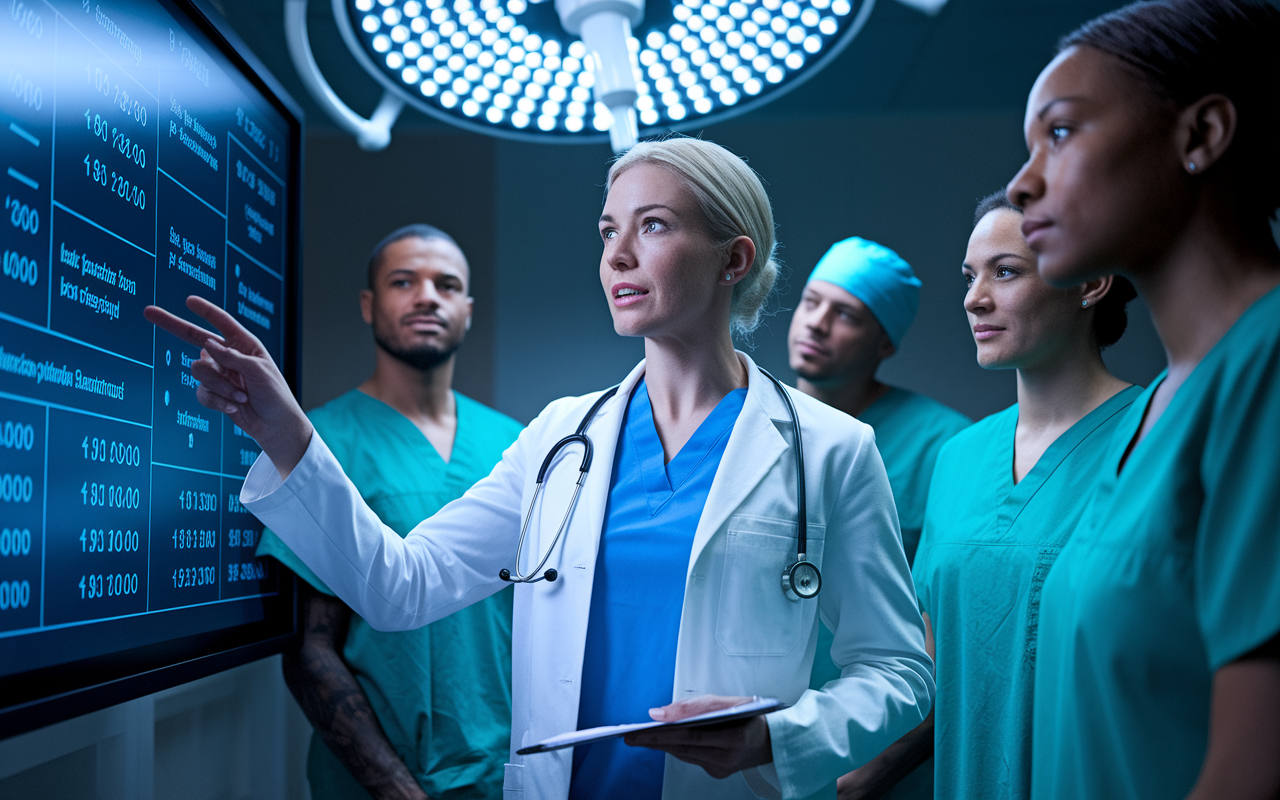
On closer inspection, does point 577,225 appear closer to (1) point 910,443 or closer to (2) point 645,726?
(1) point 910,443

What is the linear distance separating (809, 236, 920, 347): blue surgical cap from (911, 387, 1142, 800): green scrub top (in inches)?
26.8

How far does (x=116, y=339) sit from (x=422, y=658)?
0.99 metres

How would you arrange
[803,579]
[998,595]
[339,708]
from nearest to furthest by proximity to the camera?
[803,579], [998,595], [339,708]

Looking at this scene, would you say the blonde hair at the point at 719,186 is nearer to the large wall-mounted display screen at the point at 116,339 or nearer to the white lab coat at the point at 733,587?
the white lab coat at the point at 733,587

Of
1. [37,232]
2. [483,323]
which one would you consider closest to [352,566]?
[37,232]

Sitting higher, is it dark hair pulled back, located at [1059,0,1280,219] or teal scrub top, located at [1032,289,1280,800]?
dark hair pulled back, located at [1059,0,1280,219]

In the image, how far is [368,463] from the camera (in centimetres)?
189

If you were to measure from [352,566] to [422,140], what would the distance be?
219 centimetres

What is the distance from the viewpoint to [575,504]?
1.25m

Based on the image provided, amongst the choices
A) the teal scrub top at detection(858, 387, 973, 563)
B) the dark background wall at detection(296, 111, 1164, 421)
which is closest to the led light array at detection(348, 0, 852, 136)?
the teal scrub top at detection(858, 387, 973, 563)

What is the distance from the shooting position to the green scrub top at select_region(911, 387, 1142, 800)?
53.4 inches

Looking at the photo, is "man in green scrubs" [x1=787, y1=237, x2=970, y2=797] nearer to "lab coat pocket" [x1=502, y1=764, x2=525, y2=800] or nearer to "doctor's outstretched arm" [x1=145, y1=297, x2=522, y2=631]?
"doctor's outstretched arm" [x1=145, y1=297, x2=522, y2=631]

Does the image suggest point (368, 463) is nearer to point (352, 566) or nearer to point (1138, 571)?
point (352, 566)

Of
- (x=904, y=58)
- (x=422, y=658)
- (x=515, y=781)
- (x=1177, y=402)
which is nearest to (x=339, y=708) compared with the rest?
(x=422, y=658)
